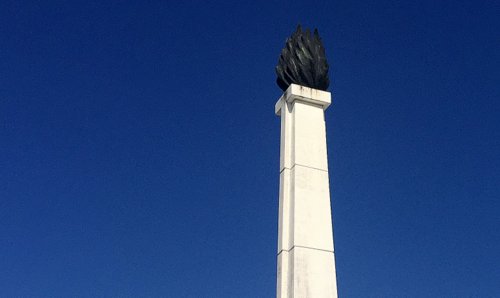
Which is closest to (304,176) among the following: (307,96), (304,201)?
(304,201)

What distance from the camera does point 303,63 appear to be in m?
21.3

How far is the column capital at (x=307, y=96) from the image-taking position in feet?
66.5

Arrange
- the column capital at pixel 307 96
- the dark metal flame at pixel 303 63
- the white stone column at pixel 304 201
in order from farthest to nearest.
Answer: the dark metal flame at pixel 303 63 < the column capital at pixel 307 96 < the white stone column at pixel 304 201

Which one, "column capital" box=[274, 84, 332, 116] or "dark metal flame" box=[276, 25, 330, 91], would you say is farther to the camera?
"dark metal flame" box=[276, 25, 330, 91]

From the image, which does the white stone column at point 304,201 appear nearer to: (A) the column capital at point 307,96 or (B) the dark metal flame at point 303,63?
(A) the column capital at point 307,96

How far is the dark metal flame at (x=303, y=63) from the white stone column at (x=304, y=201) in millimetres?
518

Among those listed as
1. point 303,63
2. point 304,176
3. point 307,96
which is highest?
point 303,63

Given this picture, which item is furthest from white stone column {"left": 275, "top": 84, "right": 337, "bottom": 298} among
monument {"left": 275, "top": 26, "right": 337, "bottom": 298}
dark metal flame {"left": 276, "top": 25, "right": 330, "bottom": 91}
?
dark metal flame {"left": 276, "top": 25, "right": 330, "bottom": 91}

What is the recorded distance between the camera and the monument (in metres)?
17.4

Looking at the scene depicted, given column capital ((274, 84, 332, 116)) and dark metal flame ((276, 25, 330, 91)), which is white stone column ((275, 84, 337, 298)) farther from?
dark metal flame ((276, 25, 330, 91))

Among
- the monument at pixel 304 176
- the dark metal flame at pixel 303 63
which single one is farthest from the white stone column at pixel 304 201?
the dark metal flame at pixel 303 63

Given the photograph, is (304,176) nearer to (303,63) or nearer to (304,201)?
(304,201)

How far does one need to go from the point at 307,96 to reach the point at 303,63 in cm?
146

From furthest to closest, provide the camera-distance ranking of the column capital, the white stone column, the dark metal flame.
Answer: the dark metal flame, the column capital, the white stone column
